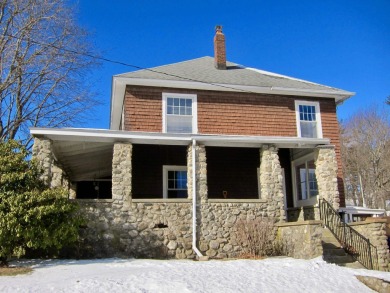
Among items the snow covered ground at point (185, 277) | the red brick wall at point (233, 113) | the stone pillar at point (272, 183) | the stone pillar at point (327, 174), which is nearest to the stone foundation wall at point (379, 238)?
the stone pillar at point (327, 174)

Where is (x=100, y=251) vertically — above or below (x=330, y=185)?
below

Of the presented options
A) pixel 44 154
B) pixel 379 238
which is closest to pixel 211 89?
pixel 44 154

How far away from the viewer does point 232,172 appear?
16.7 meters

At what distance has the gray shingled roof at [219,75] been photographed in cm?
1662

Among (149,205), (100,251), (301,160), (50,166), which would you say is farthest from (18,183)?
(301,160)

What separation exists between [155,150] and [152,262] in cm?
639

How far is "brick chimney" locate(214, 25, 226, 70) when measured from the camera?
1856cm

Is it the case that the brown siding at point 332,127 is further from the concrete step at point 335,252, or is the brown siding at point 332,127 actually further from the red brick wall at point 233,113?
the concrete step at point 335,252

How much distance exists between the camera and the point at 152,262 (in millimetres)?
10508

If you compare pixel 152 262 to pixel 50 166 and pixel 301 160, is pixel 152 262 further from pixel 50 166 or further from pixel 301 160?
pixel 301 160

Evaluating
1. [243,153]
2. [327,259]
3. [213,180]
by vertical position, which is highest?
[243,153]

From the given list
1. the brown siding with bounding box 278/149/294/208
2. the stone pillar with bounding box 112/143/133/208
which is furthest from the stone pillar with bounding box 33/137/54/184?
the brown siding with bounding box 278/149/294/208

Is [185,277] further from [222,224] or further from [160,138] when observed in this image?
[160,138]

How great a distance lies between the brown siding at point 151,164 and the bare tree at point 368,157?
2573 cm
